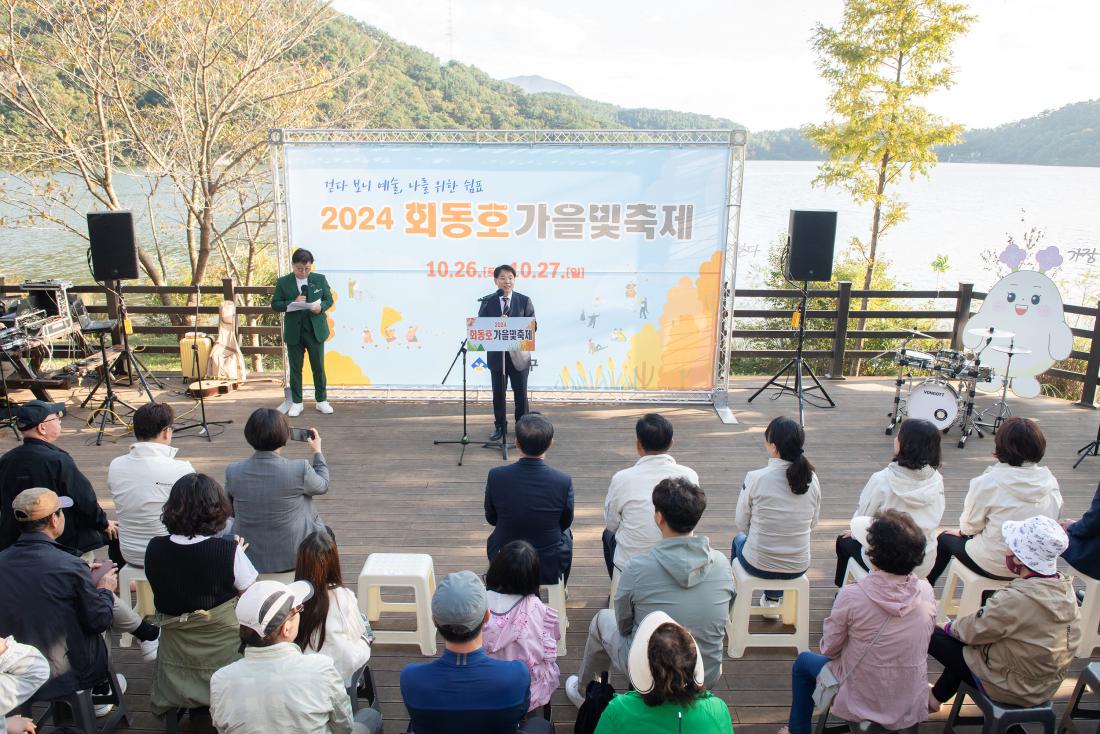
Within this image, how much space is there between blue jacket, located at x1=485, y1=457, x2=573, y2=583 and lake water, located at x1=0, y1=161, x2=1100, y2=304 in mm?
7185

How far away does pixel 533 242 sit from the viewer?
665 cm

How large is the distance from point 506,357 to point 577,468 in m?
1.09

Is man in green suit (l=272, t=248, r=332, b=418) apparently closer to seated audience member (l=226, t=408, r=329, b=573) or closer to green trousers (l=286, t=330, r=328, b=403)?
green trousers (l=286, t=330, r=328, b=403)

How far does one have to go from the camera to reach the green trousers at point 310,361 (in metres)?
6.51

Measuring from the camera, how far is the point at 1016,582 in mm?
2488

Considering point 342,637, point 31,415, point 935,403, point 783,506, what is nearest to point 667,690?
point 342,637

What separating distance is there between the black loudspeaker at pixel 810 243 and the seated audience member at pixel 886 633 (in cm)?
485

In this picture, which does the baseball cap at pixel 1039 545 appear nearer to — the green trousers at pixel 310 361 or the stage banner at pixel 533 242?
the stage banner at pixel 533 242

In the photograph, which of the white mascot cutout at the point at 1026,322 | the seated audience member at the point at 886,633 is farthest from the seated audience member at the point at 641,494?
the white mascot cutout at the point at 1026,322

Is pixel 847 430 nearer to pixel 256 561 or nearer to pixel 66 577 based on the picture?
pixel 256 561

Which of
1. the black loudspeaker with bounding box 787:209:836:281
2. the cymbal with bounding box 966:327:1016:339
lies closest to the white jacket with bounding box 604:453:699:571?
the black loudspeaker with bounding box 787:209:836:281

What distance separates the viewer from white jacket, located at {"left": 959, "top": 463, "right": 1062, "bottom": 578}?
10.4 ft

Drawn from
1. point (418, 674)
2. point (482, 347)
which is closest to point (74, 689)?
point (418, 674)

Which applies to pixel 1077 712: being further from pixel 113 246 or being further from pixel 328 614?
pixel 113 246
